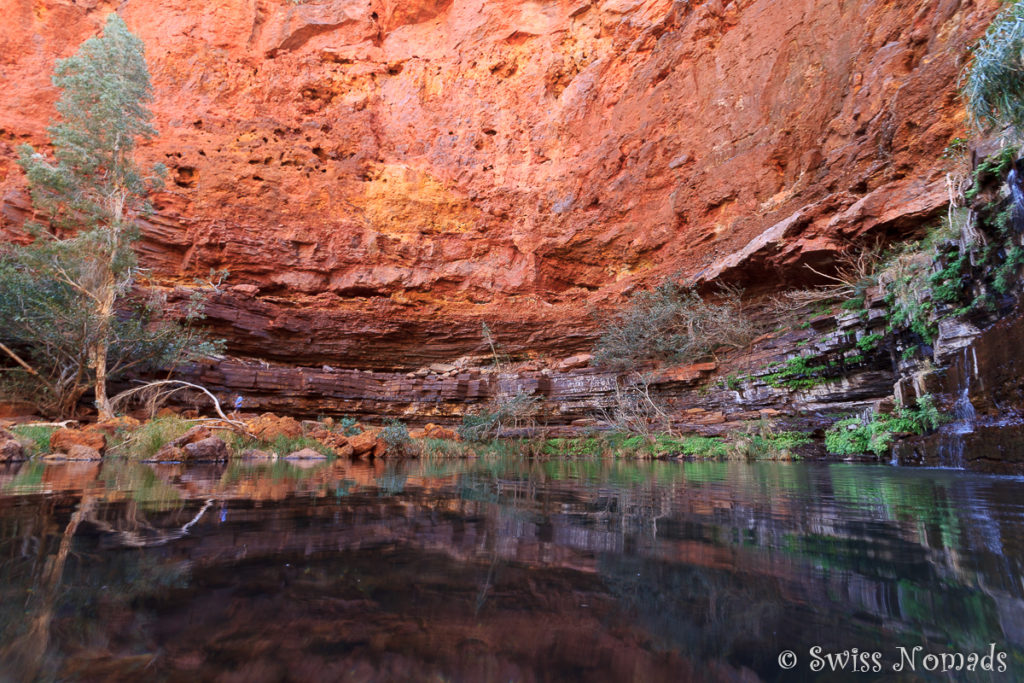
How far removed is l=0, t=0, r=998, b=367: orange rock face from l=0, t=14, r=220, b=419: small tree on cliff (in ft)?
10.9

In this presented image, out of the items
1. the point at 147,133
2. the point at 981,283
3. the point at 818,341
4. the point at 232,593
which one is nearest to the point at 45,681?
the point at 232,593

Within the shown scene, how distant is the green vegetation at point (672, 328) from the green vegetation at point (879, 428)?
412 centimetres

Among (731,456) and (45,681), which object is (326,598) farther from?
(731,456)

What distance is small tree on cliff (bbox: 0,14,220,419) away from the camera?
33.2 feet

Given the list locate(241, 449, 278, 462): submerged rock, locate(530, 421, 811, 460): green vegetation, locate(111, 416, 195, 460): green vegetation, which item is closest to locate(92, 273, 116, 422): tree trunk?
locate(111, 416, 195, 460): green vegetation

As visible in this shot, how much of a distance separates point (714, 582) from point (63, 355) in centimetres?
1435

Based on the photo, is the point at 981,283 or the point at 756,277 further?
the point at 756,277

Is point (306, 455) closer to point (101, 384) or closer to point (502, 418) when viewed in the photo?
point (101, 384)

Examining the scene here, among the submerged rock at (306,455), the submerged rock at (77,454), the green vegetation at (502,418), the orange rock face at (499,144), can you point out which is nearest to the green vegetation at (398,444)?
the submerged rock at (306,455)

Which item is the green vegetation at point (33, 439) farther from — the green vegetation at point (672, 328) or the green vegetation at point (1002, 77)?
the green vegetation at point (672, 328)

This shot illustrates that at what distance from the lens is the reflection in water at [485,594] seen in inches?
23.9

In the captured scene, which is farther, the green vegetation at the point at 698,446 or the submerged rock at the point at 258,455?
the green vegetation at the point at 698,446

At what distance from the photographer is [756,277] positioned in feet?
41.2

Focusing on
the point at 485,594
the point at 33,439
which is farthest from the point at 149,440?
the point at 485,594
